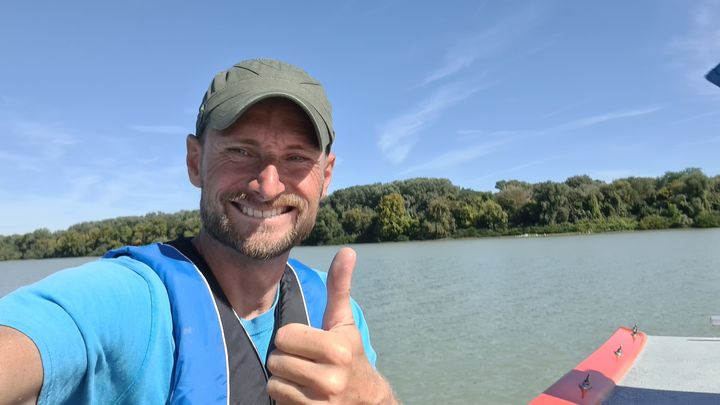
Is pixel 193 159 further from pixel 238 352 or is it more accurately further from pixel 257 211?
pixel 238 352

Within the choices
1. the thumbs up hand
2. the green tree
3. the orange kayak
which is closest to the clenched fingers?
the thumbs up hand

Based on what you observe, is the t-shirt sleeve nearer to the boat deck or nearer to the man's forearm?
the man's forearm

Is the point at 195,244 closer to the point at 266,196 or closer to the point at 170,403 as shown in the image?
the point at 266,196

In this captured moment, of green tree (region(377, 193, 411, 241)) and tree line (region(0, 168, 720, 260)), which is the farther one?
green tree (region(377, 193, 411, 241))

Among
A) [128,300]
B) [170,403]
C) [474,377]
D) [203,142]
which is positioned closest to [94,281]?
[128,300]

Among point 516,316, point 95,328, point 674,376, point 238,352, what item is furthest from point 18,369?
point 516,316

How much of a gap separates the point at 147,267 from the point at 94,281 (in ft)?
0.52

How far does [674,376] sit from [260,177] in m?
4.38

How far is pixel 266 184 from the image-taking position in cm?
133

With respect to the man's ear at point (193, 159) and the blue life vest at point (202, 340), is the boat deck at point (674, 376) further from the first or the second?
the man's ear at point (193, 159)

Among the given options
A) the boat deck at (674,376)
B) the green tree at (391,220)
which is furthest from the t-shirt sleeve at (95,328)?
the green tree at (391,220)

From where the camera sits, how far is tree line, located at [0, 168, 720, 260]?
44344 millimetres

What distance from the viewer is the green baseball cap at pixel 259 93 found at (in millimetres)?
1292

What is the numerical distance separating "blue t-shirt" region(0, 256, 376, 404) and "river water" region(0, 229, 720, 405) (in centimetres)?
590
